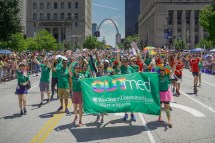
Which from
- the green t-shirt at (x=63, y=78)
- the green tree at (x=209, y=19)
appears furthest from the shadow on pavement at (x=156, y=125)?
the green tree at (x=209, y=19)

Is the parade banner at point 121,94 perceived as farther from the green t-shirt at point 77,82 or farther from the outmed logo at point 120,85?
the green t-shirt at point 77,82

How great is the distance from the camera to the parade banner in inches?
386

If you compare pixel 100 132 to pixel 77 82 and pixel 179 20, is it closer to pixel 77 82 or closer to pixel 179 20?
pixel 77 82

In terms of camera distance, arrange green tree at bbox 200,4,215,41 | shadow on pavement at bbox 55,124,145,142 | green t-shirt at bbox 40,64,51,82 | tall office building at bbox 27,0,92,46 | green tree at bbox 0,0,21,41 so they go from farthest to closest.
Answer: tall office building at bbox 27,0,92,46, green tree at bbox 200,4,215,41, green tree at bbox 0,0,21,41, green t-shirt at bbox 40,64,51,82, shadow on pavement at bbox 55,124,145,142

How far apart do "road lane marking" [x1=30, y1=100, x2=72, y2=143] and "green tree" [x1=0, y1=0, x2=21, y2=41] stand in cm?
2651

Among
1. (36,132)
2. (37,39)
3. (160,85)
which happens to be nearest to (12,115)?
(36,132)

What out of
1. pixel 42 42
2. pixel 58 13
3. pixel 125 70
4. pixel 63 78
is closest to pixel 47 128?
pixel 63 78

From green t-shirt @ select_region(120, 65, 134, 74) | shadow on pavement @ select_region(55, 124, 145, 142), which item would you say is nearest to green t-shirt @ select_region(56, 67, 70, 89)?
green t-shirt @ select_region(120, 65, 134, 74)

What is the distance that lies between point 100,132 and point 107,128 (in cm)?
53

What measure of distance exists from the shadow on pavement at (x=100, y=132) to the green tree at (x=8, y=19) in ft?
94.1

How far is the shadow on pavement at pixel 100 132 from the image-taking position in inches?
348

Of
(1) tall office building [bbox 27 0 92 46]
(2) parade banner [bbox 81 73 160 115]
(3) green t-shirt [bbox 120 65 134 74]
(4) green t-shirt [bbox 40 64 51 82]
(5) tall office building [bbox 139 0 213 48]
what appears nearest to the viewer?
(2) parade banner [bbox 81 73 160 115]

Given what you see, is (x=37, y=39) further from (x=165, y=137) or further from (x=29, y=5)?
(x=165, y=137)

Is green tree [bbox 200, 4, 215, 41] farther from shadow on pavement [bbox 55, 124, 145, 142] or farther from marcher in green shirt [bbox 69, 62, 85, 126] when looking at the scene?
shadow on pavement [bbox 55, 124, 145, 142]
